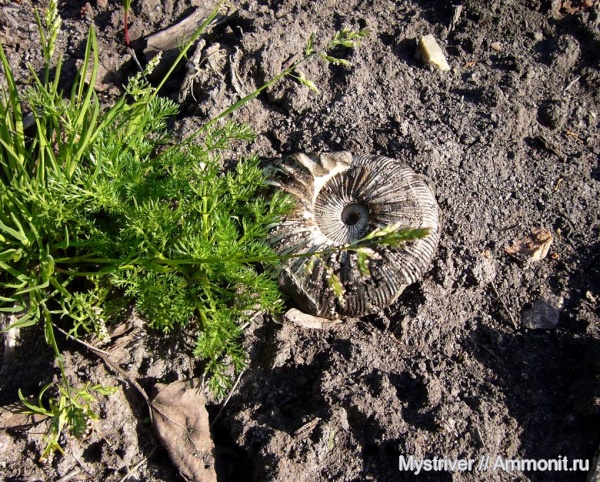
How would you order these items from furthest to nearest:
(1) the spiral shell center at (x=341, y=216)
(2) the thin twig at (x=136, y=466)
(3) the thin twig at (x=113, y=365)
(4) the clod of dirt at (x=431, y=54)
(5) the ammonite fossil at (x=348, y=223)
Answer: (4) the clod of dirt at (x=431, y=54) → (1) the spiral shell center at (x=341, y=216) → (5) the ammonite fossil at (x=348, y=223) → (3) the thin twig at (x=113, y=365) → (2) the thin twig at (x=136, y=466)

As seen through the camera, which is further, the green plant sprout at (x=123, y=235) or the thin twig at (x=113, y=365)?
the thin twig at (x=113, y=365)

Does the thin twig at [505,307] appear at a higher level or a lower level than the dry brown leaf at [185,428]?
higher

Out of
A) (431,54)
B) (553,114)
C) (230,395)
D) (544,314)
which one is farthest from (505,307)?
(431,54)

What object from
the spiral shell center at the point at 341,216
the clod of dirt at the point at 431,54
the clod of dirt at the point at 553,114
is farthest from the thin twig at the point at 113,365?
the clod of dirt at the point at 553,114

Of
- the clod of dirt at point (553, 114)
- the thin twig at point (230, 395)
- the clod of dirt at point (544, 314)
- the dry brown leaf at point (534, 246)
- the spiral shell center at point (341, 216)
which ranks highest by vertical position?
the clod of dirt at point (553, 114)

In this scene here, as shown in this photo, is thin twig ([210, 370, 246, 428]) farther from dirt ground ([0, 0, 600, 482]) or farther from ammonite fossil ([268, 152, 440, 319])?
ammonite fossil ([268, 152, 440, 319])

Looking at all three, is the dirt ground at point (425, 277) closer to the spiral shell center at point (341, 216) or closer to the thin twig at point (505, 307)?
the thin twig at point (505, 307)
